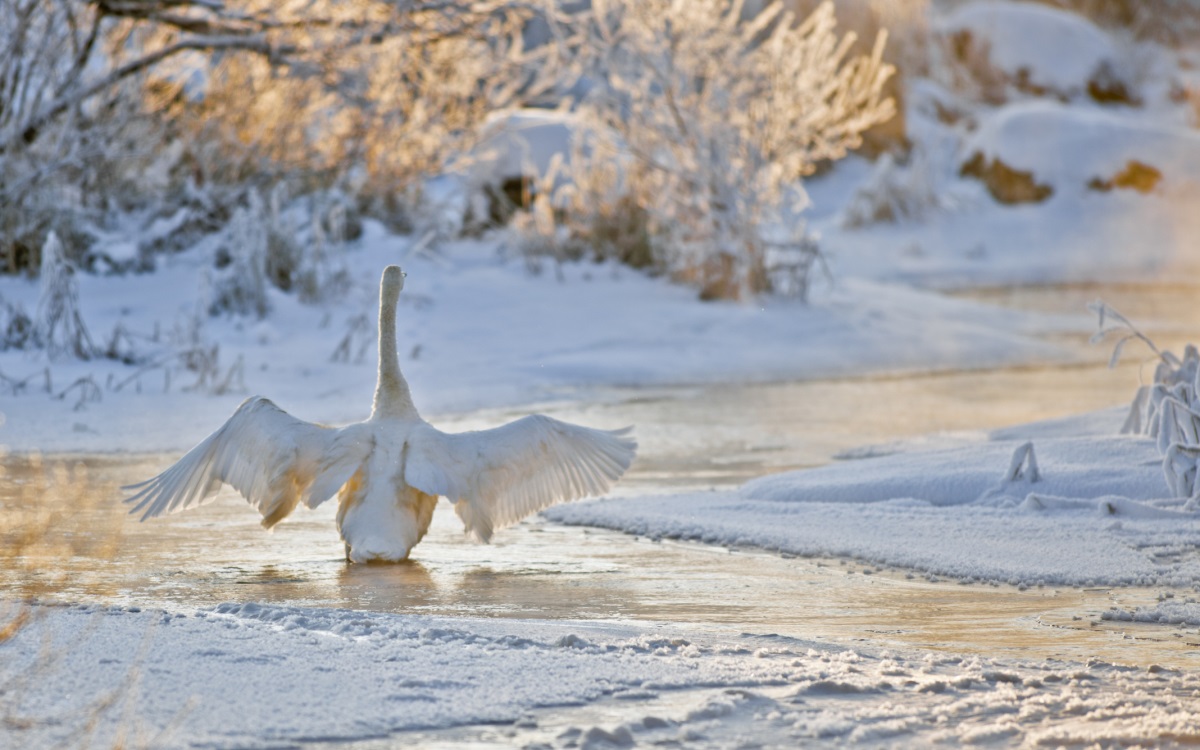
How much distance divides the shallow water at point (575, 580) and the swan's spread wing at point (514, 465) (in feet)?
0.64

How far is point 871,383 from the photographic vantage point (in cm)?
1005

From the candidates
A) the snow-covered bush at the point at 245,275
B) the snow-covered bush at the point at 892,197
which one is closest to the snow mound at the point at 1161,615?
the snow-covered bush at the point at 245,275

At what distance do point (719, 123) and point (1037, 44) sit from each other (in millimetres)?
16132

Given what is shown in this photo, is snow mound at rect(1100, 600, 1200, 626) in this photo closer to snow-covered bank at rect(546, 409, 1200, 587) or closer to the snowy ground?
the snowy ground

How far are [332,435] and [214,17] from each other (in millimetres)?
6891

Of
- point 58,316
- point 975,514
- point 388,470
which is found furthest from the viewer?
point 58,316

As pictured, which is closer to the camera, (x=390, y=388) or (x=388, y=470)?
→ (x=388, y=470)

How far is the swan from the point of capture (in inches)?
204

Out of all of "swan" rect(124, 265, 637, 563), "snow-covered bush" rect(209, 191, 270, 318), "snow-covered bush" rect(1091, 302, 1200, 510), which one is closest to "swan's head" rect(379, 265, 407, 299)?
"swan" rect(124, 265, 637, 563)

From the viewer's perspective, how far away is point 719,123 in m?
12.3

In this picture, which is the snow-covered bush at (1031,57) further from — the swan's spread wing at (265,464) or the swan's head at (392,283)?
the swan's spread wing at (265,464)

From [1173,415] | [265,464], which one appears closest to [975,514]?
[1173,415]

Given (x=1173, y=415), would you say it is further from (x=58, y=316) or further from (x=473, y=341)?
(x=58, y=316)

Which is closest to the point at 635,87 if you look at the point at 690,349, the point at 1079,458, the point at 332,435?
the point at 690,349
